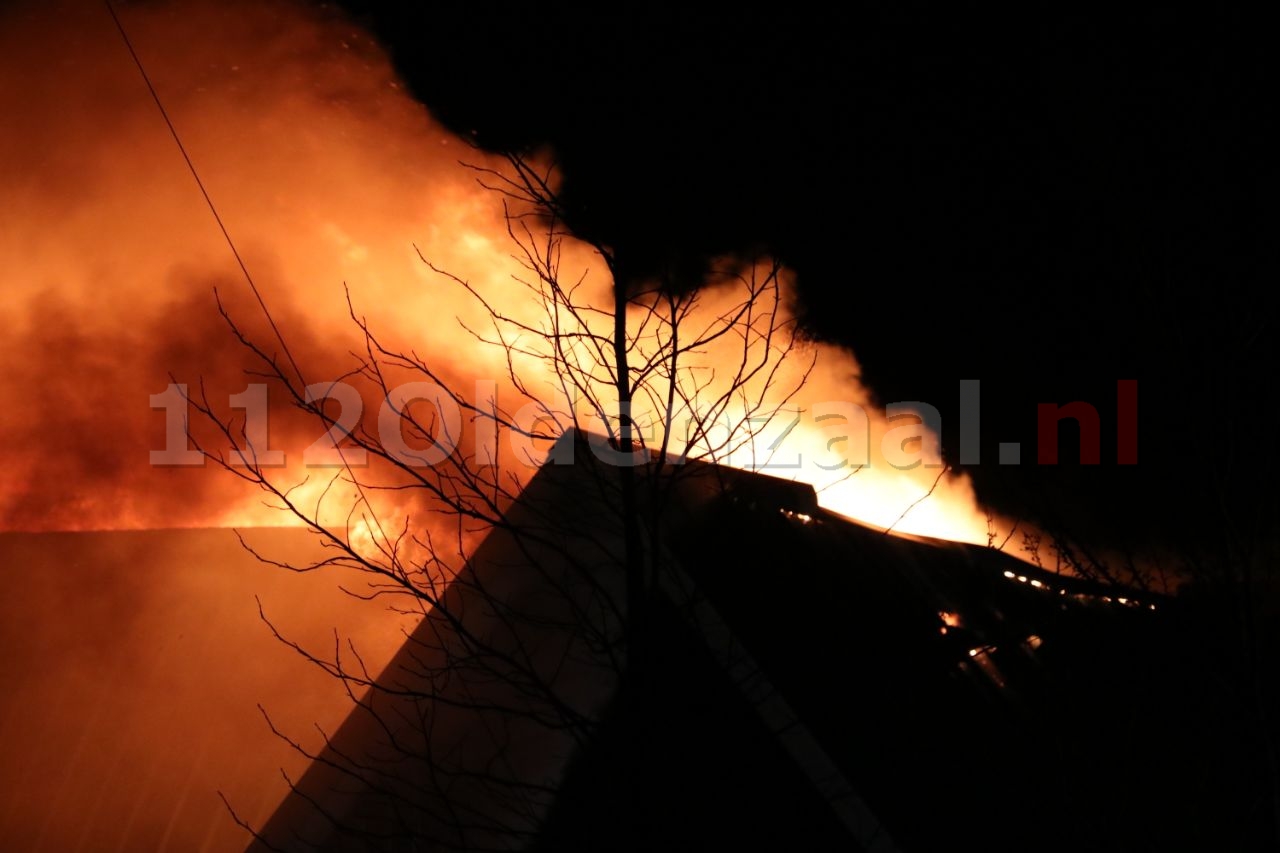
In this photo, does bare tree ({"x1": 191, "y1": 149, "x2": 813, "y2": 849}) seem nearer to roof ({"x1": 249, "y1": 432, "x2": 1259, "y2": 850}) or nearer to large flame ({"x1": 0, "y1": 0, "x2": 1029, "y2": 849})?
roof ({"x1": 249, "y1": 432, "x2": 1259, "y2": 850})

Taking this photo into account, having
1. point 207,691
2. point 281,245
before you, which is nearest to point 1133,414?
point 281,245

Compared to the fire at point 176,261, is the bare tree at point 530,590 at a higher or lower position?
lower

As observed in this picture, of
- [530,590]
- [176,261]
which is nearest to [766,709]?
[530,590]

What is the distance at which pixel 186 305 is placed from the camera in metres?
11.2

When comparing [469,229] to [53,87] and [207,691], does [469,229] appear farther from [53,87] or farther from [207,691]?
[207,691]

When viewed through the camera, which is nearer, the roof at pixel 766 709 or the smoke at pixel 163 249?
the roof at pixel 766 709

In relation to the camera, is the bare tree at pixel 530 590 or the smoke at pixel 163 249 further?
the smoke at pixel 163 249

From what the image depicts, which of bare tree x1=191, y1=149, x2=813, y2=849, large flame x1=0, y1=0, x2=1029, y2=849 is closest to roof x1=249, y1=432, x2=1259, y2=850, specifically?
bare tree x1=191, y1=149, x2=813, y2=849

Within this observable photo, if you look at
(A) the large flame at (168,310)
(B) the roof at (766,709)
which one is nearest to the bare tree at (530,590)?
(B) the roof at (766,709)

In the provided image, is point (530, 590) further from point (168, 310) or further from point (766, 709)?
point (168, 310)

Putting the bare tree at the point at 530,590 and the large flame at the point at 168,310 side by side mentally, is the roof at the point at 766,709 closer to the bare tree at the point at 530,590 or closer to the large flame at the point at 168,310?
the bare tree at the point at 530,590

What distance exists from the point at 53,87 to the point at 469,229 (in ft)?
19.3

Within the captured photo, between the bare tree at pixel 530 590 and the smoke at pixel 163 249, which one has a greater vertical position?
the smoke at pixel 163 249

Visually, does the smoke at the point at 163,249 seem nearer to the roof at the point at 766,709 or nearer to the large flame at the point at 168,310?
the large flame at the point at 168,310
